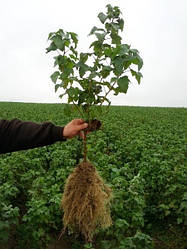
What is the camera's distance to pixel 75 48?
2.87 meters

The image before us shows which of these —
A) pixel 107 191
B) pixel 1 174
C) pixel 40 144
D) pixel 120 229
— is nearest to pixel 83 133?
pixel 40 144

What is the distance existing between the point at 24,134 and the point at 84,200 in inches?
39.3

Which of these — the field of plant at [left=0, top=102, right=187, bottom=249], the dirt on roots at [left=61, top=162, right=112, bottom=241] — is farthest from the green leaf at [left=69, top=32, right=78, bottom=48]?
the field of plant at [left=0, top=102, right=187, bottom=249]

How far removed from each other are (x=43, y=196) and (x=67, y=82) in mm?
1953

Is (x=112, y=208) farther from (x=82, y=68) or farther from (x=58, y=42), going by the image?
(x=58, y=42)

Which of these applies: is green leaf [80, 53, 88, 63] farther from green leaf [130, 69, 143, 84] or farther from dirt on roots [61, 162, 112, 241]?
dirt on roots [61, 162, 112, 241]

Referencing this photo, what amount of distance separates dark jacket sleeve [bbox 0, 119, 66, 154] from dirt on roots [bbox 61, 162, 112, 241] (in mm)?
597

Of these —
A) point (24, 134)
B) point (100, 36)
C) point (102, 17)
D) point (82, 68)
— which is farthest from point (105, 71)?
point (24, 134)

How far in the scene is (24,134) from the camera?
2.79 m

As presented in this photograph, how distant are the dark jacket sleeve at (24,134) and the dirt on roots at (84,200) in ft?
1.96

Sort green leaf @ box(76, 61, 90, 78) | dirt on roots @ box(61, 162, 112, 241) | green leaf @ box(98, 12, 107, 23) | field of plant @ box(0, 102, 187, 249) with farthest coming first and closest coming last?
field of plant @ box(0, 102, 187, 249), dirt on roots @ box(61, 162, 112, 241), green leaf @ box(98, 12, 107, 23), green leaf @ box(76, 61, 90, 78)

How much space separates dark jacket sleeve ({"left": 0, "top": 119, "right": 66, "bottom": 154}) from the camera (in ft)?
9.11

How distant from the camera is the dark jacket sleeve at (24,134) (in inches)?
109

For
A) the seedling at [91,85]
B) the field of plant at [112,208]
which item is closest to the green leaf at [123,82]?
the seedling at [91,85]
